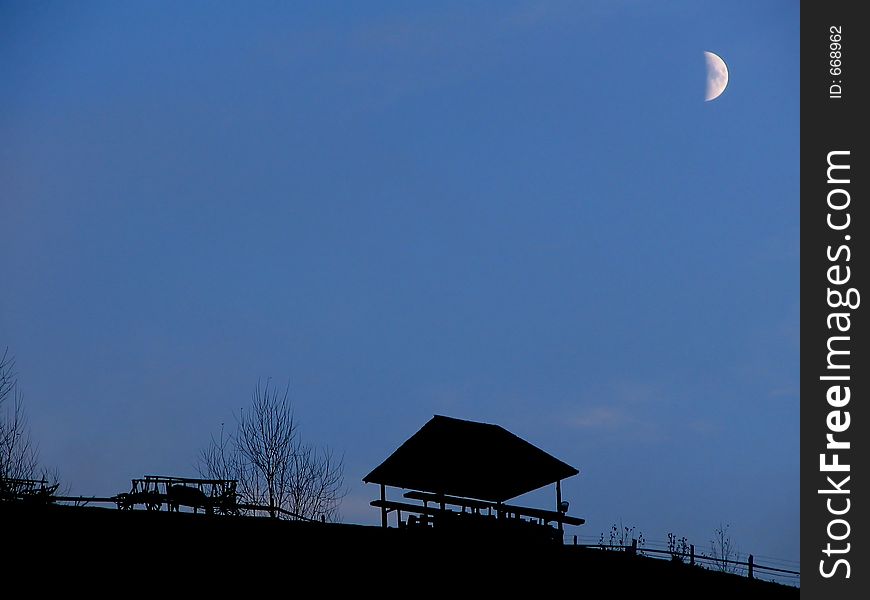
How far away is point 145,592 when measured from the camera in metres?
22.3

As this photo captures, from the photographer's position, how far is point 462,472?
34.6 metres

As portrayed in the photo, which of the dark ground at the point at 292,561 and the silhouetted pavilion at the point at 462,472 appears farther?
the silhouetted pavilion at the point at 462,472

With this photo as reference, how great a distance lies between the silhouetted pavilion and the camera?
1358 inches

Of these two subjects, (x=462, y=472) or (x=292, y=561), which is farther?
(x=462, y=472)

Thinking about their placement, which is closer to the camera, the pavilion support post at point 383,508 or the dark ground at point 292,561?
the dark ground at point 292,561

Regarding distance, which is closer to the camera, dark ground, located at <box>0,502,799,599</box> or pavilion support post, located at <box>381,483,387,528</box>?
dark ground, located at <box>0,502,799,599</box>

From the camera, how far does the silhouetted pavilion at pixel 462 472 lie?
3450cm
